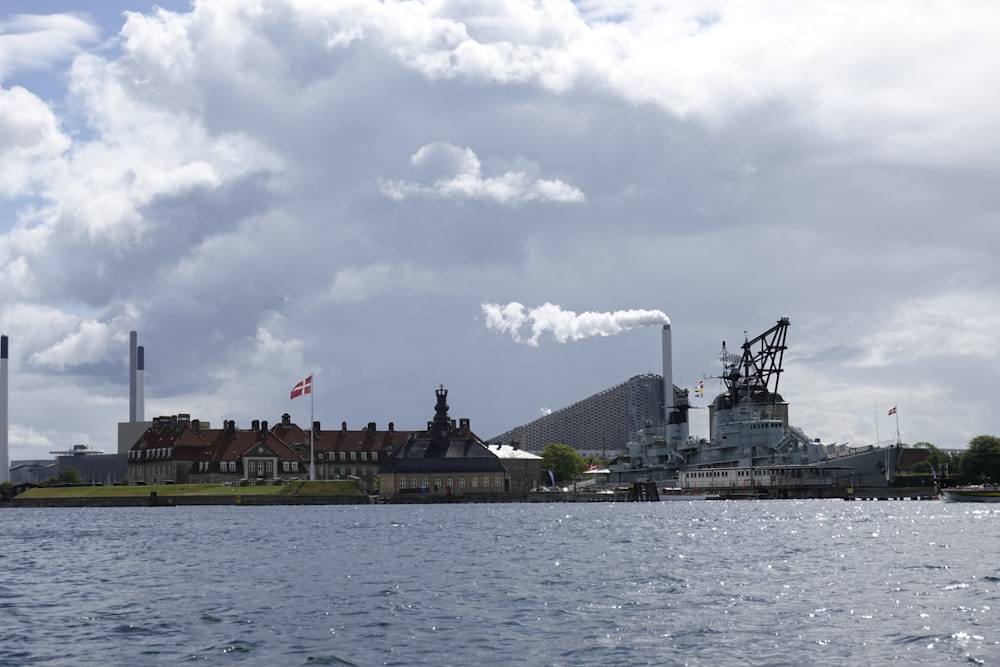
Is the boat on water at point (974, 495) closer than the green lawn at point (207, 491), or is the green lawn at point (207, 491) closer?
the boat on water at point (974, 495)

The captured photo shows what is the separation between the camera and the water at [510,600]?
3156 centimetres

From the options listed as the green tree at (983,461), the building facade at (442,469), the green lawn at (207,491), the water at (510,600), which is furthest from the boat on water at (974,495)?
the green lawn at (207,491)

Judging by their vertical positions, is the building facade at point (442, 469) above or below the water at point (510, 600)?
above

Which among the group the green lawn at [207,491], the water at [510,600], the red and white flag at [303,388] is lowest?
the water at [510,600]

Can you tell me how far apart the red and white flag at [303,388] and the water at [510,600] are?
68.2 meters

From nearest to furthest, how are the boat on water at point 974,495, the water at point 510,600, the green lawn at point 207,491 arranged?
1. the water at point 510,600
2. the boat on water at point 974,495
3. the green lawn at point 207,491

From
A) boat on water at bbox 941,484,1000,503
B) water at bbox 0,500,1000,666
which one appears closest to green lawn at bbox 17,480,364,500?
boat on water at bbox 941,484,1000,503

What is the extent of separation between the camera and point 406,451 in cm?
18088

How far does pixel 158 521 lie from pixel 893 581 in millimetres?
77112

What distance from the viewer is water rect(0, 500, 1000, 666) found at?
104ft

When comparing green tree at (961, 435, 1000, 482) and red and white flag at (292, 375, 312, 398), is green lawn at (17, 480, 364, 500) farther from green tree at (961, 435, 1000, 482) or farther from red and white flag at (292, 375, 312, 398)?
green tree at (961, 435, 1000, 482)

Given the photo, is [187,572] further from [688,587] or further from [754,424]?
[754,424]

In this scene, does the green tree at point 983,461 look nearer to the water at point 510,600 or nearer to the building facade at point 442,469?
the building facade at point 442,469

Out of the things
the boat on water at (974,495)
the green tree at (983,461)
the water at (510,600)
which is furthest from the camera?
the green tree at (983,461)
